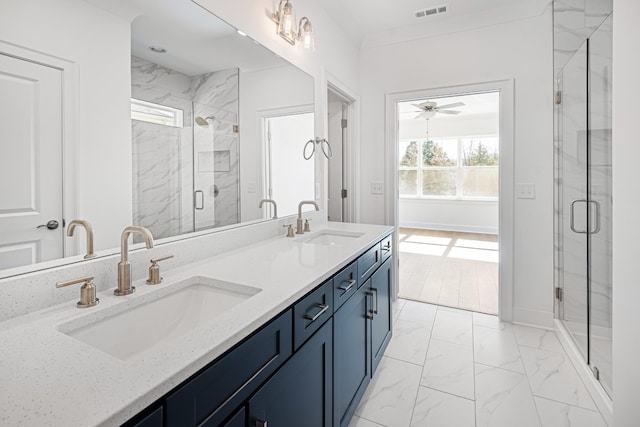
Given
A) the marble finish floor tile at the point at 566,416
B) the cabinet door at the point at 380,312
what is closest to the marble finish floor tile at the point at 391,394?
the cabinet door at the point at 380,312

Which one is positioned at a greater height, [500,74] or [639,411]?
[500,74]

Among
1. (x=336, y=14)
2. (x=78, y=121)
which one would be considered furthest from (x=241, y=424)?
(x=336, y=14)

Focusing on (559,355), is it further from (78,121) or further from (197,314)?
(78,121)

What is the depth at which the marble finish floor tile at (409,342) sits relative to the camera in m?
2.23

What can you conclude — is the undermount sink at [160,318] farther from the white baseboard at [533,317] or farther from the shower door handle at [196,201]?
the white baseboard at [533,317]

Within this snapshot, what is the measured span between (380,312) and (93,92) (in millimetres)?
1737

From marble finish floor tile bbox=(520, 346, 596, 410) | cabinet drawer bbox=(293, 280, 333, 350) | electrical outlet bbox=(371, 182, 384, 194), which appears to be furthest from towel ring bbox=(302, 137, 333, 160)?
marble finish floor tile bbox=(520, 346, 596, 410)

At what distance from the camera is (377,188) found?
10.7ft

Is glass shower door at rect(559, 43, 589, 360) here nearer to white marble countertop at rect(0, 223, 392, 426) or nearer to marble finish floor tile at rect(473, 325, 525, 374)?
marble finish floor tile at rect(473, 325, 525, 374)

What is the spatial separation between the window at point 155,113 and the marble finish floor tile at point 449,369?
76.1 inches

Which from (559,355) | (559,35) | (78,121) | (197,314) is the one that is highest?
(559,35)

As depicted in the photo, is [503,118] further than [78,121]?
Yes

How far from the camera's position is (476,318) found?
285 centimetres

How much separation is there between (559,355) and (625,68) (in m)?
1.91
